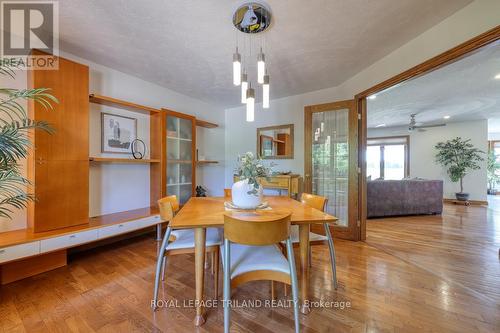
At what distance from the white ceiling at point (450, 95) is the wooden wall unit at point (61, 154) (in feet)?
14.0

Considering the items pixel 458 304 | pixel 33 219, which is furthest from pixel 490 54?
pixel 33 219

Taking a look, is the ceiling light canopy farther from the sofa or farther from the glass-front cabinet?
the sofa

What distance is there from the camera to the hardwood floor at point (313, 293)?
1438 millimetres

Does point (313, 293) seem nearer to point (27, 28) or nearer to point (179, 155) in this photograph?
point (179, 155)

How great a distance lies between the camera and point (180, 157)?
3555 millimetres

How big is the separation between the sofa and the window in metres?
→ 2.49

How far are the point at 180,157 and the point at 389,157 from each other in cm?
744

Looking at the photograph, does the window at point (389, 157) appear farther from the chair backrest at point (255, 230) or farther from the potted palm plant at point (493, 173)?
the chair backrest at point (255, 230)

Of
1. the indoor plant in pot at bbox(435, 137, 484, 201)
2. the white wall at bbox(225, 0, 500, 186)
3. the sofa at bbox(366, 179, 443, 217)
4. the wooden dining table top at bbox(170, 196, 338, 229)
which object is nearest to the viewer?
the wooden dining table top at bbox(170, 196, 338, 229)

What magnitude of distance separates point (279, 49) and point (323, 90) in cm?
162

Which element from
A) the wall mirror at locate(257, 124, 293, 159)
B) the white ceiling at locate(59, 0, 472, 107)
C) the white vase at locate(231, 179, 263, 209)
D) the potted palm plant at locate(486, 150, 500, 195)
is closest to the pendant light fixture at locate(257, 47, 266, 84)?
the white ceiling at locate(59, 0, 472, 107)

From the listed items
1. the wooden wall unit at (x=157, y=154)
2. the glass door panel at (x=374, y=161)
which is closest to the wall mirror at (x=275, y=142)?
the wooden wall unit at (x=157, y=154)

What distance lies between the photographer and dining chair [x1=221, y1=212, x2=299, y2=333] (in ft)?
4.02

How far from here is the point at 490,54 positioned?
2.48m
